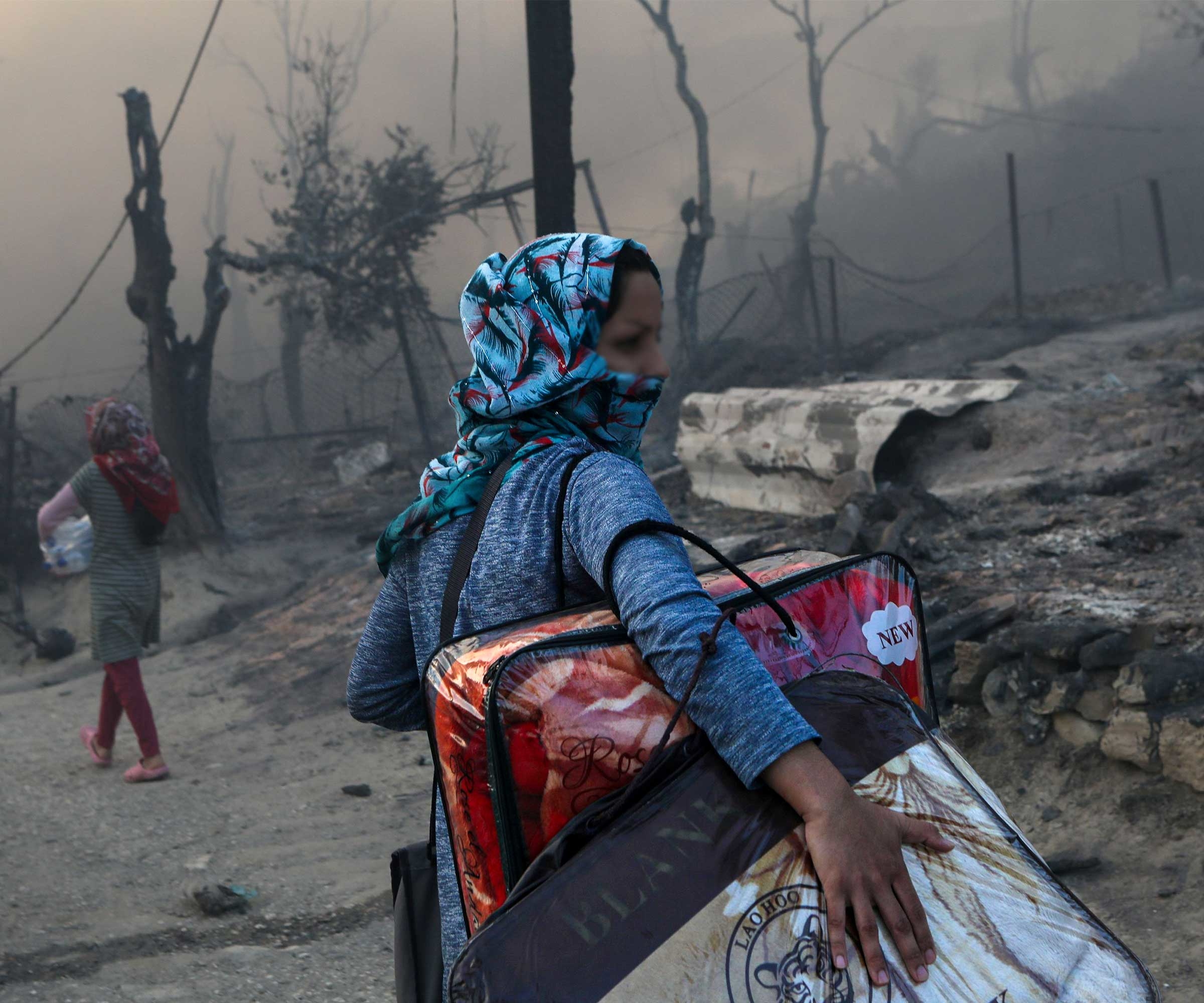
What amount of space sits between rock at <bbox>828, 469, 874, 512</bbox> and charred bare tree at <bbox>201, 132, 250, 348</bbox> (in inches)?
990

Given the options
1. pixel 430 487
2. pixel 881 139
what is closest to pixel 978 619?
pixel 430 487

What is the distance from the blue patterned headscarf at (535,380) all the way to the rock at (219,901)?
2486 millimetres

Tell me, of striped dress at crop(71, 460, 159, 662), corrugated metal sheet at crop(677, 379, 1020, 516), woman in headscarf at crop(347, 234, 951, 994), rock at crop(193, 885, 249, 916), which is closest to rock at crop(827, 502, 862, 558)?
corrugated metal sheet at crop(677, 379, 1020, 516)

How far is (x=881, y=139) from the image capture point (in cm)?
3412

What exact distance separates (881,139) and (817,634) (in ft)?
118

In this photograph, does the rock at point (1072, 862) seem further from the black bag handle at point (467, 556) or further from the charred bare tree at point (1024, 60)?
the charred bare tree at point (1024, 60)

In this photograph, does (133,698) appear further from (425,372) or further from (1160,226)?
(1160,226)

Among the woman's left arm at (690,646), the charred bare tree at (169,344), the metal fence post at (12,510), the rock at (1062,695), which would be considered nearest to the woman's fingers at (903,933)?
the woman's left arm at (690,646)

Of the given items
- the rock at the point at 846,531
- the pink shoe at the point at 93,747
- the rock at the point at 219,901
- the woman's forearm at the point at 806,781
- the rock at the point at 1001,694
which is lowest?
the rock at the point at 219,901

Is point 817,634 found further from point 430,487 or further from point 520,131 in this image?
point 520,131

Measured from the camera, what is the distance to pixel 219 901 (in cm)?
338

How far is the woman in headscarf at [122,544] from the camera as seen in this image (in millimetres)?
4734

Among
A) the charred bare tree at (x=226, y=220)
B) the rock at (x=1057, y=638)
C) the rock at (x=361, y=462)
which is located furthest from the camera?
the charred bare tree at (x=226, y=220)

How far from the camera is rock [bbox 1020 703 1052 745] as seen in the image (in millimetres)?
3209
